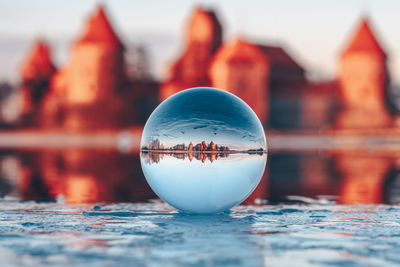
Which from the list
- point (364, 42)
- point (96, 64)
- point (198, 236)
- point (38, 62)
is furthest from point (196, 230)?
point (38, 62)

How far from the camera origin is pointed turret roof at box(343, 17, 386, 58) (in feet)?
224

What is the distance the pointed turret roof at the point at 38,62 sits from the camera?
291ft

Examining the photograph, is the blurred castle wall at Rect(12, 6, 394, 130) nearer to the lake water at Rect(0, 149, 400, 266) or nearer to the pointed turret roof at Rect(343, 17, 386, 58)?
the pointed turret roof at Rect(343, 17, 386, 58)

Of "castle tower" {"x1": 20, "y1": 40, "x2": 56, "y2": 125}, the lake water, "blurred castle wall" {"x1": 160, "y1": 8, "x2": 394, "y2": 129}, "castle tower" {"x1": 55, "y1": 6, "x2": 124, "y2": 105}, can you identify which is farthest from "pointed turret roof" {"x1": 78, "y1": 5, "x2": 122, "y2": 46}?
the lake water

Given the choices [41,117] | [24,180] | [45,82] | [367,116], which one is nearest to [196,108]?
[24,180]

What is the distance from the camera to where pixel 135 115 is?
64938 millimetres

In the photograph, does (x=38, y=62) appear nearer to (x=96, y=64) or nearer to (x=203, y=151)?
(x=96, y=64)

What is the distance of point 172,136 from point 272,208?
6.93ft

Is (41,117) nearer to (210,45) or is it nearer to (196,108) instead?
(210,45)

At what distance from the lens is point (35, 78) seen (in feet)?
270

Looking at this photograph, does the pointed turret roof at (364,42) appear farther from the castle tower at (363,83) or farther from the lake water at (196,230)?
the lake water at (196,230)

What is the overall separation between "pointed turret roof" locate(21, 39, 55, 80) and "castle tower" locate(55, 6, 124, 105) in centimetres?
A: 1805

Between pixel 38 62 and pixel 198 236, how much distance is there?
88182 millimetres

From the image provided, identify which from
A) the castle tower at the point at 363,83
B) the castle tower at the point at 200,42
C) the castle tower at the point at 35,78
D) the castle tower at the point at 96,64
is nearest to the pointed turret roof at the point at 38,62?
the castle tower at the point at 35,78
